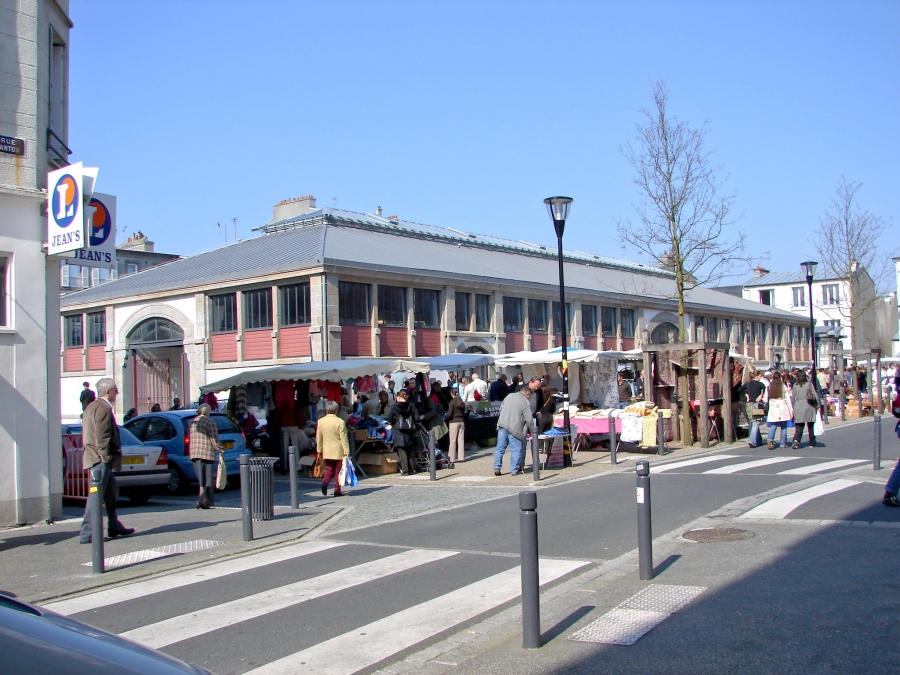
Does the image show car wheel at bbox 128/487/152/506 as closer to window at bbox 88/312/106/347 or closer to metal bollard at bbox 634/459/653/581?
metal bollard at bbox 634/459/653/581

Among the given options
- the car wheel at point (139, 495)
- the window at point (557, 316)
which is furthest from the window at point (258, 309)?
the car wheel at point (139, 495)

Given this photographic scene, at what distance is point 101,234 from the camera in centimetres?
1299

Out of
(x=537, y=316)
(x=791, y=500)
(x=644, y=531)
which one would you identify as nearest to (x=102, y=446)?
(x=644, y=531)

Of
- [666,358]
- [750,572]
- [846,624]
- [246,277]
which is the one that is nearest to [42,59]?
[750,572]

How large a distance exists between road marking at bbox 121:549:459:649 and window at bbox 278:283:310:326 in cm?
2439

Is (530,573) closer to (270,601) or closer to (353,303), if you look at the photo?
(270,601)

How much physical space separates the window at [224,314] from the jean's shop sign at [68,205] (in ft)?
78.7

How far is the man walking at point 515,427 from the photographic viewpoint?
52.5 feet

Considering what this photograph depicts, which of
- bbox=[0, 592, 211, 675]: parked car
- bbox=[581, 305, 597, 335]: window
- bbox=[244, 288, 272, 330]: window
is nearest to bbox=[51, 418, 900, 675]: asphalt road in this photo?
bbox=[0, 592, 211, 675]: parked car

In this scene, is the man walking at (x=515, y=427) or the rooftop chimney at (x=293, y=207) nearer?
the man walking at (x=515, y=427)

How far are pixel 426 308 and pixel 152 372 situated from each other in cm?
1333

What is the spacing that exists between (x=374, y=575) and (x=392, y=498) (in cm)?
598

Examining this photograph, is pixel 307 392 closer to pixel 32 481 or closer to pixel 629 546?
pixel 32 481

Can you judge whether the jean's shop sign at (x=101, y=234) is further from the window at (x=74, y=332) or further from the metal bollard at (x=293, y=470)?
the window at (x=74, y=332)
